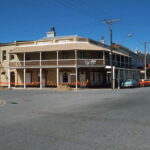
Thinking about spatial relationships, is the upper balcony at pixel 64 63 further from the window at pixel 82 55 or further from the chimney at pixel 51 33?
the chimney at pixel 51 33

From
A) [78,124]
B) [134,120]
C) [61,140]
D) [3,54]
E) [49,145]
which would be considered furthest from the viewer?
[3,54]

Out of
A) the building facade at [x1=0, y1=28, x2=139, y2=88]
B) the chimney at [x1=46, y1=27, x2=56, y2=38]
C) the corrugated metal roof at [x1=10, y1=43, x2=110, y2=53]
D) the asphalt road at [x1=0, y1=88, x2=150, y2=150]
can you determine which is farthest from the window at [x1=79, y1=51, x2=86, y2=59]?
the asphalt road at [x1=0, y1=88, x2=150, y2=150]

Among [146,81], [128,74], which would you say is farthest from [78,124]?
[128,74]

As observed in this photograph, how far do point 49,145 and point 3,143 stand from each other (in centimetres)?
122

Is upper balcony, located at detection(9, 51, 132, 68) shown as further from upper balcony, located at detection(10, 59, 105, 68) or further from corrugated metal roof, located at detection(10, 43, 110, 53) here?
corrugated metal roof, located at detection(10, 43, 110, 53)

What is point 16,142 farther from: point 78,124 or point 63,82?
point 63,82

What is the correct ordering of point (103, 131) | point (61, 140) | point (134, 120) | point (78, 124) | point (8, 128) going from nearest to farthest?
1. point (61, 140)
2. point (103, 131)
3. point (8, 128)
4. point (78, 124)
5. point (134, 120)

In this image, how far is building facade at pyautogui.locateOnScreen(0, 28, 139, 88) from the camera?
31578mm

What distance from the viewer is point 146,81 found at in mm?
38531

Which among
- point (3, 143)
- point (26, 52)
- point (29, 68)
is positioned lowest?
point (3, 143)

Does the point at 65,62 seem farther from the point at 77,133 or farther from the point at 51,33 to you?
the point at 77,133

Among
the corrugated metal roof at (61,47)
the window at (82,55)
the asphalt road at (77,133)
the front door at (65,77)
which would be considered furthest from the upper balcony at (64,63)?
the asphalt road at (77,133)

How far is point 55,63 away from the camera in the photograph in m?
32.3

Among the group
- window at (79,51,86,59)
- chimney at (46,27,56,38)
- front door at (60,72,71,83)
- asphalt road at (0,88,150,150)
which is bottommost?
asphalt road at (0,88,150,150)
